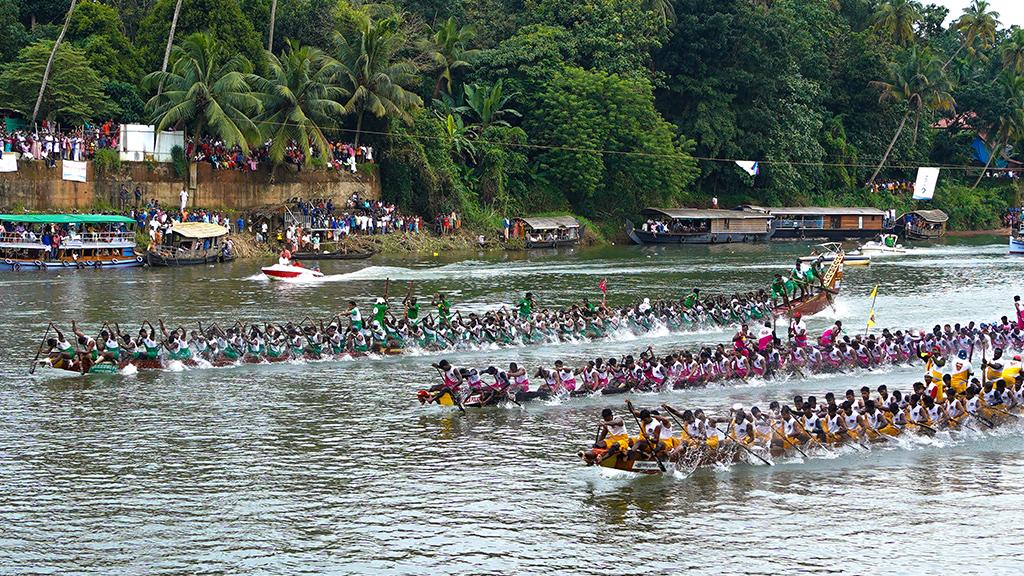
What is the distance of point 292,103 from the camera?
5084 centimetres

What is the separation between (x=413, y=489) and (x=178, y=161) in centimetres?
3548

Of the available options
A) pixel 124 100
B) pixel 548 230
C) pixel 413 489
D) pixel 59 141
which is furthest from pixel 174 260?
pixel 413 489

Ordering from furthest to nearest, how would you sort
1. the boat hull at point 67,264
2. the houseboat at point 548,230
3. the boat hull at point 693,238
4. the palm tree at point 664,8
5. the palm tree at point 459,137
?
the palm tree at point 664,8
the boat hull at point 693,238
the houseboat at point 548,230
the palm tree at point 459,137
the boat hull at point 67,264

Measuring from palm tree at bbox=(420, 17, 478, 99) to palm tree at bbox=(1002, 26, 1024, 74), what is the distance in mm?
47299

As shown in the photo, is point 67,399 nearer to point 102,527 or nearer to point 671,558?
point 102,527

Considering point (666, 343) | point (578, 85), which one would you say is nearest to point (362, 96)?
point (578, 85)

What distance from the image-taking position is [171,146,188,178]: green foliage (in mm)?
49844

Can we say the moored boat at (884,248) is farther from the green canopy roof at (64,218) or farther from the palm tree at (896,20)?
the green canopy roof at (64,218)

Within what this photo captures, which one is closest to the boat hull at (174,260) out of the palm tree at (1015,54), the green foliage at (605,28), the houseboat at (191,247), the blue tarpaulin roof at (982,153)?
the houseboat at (191,247)

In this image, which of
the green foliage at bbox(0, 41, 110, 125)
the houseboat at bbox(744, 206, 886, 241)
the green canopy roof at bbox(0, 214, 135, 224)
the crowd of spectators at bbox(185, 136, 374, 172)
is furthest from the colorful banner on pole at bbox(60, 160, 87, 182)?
the houseboat at bbox(744, 206, 886, 241)

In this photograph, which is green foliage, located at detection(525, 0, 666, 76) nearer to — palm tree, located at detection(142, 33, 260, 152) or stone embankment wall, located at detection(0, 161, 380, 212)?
stone embankment wall, located at detection(0, 161, 380, 212)

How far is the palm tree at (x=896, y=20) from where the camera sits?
293 ft

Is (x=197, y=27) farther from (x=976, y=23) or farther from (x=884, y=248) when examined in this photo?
(x=976, y=23)

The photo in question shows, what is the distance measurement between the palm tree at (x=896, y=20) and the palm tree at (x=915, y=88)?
393 inches
